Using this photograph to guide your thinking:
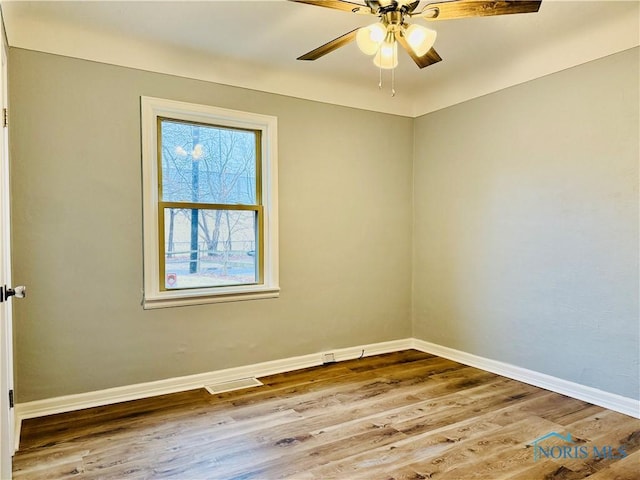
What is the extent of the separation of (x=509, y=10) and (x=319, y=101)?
2109 millimetres

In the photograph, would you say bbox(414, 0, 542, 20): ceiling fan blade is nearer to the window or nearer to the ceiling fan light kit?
the ceiling fan light kit

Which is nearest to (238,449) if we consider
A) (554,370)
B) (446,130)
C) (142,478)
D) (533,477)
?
(142,478)

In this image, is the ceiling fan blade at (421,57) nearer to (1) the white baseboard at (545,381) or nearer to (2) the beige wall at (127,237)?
(2) the beige wall at (127,237)

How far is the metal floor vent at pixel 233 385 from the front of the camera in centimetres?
327

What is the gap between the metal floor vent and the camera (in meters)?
3.27

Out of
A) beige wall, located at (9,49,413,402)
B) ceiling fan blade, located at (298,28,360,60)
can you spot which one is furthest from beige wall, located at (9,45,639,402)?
ceiling fan blade, located at (298,28,360,60)

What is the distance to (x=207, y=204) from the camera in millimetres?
3436

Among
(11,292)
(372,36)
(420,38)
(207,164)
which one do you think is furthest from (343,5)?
(11,292)

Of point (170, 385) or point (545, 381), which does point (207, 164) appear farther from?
point (545, 381)

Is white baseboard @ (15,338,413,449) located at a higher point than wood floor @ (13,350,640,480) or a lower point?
higher

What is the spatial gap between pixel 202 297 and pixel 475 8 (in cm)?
262

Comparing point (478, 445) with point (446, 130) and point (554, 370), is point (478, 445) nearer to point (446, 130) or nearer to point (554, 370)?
point (554, 370)

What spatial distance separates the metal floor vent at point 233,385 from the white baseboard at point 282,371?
5 cm

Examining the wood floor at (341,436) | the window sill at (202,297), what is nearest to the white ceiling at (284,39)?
the window sill at (202,297)
